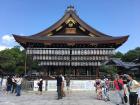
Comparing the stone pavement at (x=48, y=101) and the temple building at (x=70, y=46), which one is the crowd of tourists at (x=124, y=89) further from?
the temple building at (x=70, y=46)

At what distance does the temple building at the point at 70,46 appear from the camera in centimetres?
3747

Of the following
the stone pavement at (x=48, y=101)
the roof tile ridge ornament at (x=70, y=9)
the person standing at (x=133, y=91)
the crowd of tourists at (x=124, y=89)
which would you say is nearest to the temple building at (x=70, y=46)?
the roof tile ridge ornament at (x=70, y=9)

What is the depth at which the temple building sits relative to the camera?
37469 mm

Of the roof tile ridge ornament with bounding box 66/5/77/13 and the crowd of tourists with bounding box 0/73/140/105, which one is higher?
the roof tile ridge ornament with bounding box 66/5/77/13

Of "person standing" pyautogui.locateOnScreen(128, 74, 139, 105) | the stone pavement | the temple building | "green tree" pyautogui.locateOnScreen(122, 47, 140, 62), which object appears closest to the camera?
"person standing" pyautogui.locateOnScreen(128, 74, 139, 105)

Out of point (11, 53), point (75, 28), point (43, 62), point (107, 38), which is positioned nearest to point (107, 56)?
point (107, 38)

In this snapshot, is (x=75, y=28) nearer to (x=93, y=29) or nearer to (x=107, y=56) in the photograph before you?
(x=93, y=29)

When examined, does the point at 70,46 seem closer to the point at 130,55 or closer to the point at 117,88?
the point at 117,88

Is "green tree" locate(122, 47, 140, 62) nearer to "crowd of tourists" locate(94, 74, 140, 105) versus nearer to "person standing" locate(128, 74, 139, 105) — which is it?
"crowd of tourists" locate(94, 74, 140, 105)

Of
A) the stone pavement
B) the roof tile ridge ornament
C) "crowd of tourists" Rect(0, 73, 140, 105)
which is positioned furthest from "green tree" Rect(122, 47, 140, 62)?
the stone pavement

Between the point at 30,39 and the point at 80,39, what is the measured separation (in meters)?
5.63

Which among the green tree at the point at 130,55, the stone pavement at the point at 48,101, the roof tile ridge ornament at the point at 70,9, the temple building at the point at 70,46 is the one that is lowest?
the stone pavement at the point at 48,101

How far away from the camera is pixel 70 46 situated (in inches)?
1502

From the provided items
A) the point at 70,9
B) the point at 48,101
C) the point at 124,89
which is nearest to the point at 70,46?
the point at 70,9
